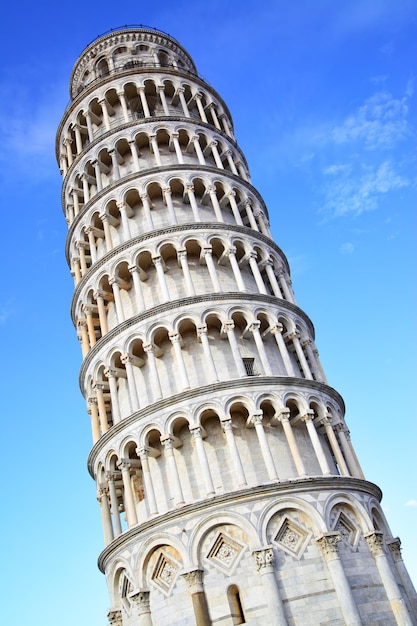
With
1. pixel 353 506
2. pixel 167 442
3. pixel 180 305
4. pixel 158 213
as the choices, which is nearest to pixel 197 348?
pixel 180 305

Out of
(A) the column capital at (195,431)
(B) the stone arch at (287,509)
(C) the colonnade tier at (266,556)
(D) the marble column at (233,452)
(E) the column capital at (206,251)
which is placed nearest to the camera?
(C) the colonnade tier at (266,556)

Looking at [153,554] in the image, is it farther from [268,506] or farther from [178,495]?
[268,506]

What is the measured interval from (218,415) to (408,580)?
9.23m

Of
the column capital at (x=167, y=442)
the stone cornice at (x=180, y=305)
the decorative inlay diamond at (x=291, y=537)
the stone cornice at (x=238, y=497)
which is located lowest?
the decorative inlay diamond at (x=291, y=537)

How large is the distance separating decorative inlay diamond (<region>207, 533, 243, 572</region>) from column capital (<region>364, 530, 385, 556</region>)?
186 inches

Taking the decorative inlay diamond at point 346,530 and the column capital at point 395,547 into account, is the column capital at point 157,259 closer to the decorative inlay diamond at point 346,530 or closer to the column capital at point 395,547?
the decorative inlay diamond at point 346,530

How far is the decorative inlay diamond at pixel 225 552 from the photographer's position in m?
21.1

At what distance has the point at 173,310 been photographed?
2652 centimetres

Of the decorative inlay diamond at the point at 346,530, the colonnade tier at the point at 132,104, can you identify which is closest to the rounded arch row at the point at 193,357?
the decorative inlay diamond at the point at 346,530

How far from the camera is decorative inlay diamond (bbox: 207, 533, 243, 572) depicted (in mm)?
21062

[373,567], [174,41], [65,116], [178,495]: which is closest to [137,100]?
[65,116]

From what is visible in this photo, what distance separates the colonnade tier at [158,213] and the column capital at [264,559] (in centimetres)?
1456

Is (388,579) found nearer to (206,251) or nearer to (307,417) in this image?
(307,417)

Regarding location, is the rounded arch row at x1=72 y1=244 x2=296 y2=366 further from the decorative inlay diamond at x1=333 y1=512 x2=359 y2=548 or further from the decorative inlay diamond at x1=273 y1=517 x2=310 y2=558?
the decorative inlay diamond at x1=273 y1=517 x2=310 y2=558
